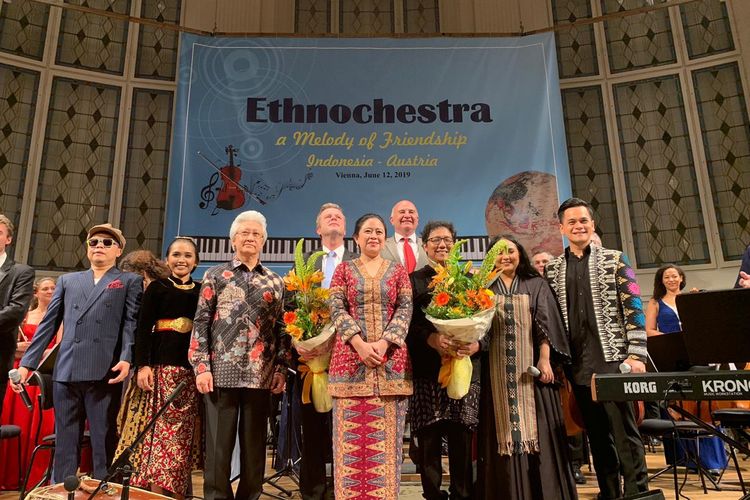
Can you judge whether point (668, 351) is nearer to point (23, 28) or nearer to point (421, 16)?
point (421, 16)

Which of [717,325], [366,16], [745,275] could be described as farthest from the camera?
[366,16]

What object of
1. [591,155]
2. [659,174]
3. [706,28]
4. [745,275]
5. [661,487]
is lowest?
[661,487]

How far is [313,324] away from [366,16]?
7.58m

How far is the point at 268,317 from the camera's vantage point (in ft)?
8.89

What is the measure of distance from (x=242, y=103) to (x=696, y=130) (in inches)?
245

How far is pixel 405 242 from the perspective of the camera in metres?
3.82

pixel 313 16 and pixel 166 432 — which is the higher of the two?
pixel 313 16

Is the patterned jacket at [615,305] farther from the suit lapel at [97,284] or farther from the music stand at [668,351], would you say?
the suit lapel at [97,284]

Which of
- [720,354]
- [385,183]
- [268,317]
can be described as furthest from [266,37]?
[720,354]

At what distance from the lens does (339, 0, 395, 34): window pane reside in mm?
8906

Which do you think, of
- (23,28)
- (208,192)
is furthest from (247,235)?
(23,28)

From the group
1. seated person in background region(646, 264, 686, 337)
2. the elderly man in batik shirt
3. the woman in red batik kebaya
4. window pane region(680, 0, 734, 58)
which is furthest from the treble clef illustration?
window pane region(680, 0, 734, 58)

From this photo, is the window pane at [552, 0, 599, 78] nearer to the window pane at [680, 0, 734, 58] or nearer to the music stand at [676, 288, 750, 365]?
the window pane at [680, 0, 734, 58]

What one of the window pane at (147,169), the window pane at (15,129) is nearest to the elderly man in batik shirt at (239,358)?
the window pane at (147,169)
